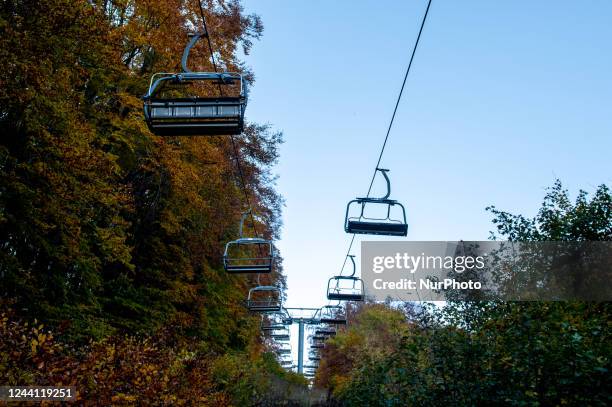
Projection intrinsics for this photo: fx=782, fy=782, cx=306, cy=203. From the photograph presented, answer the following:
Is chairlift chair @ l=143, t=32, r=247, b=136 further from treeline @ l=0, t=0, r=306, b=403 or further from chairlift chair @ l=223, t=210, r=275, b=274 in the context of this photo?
chairlift chair @ l=223, t=210, r=275, b=274

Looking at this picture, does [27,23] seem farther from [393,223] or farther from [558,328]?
[558,328]

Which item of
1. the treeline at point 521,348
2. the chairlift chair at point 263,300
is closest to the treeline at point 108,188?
the chairlift chair at point 263,300

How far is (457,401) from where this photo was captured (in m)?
11.1

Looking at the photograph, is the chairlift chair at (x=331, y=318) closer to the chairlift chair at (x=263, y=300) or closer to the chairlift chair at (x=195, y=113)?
the chairlift chair at (x=263, y=300)

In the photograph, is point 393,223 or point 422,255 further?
point 422,255

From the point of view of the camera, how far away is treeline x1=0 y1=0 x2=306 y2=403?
48.2ft

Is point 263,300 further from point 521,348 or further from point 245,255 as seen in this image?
point 521,348

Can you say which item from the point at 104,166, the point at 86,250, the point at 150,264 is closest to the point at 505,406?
the point at 104,166

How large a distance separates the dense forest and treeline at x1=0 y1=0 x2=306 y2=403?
5 cm

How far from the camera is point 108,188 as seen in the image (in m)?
18.0

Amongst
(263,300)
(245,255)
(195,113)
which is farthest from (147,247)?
(195,113)

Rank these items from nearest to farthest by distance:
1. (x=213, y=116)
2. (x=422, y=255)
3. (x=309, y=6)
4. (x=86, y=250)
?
(x=213, y=116) < (x=309, y=6) < (x=86, y=250) < (x=422, y=255)

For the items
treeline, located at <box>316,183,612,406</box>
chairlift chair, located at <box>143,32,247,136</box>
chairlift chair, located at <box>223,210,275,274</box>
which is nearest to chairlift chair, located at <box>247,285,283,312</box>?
chairlift chair, located at <box>223,210,275,274</box>

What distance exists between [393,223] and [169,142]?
436 inches
